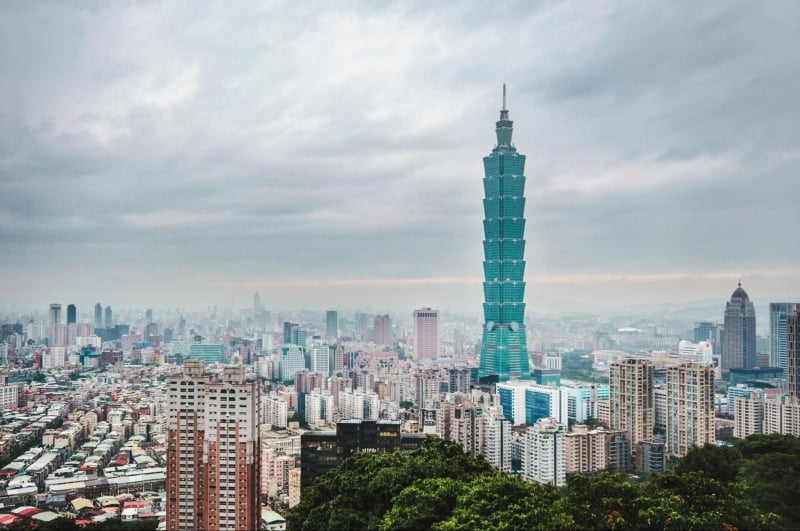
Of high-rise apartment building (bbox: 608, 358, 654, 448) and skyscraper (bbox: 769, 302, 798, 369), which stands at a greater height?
skyscraper (bbox: 769, 302, 798, 369)

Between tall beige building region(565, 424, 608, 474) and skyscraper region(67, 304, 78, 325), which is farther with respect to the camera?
skyscraper region(67, 304, 78, 325)

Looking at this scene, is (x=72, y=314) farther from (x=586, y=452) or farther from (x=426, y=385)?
(x=586, y=452)

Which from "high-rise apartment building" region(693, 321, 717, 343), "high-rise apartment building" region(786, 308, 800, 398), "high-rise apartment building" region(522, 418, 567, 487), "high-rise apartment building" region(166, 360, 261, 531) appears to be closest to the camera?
"high-rise apartment building" region(166, 360, 261, 531)

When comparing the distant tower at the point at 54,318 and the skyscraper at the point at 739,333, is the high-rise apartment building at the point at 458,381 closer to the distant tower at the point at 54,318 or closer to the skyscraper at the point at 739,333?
the skyscraper at the point at 739,333

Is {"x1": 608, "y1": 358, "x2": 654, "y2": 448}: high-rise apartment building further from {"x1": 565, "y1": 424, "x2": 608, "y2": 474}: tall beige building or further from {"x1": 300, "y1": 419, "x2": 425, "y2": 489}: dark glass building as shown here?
{"x1": 300, "y1": 419, "x2": 425, "y2": 489}: dark glass building

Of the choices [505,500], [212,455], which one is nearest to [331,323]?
[212,455]

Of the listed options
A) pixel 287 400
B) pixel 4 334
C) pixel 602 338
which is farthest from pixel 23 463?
pixel 602 338

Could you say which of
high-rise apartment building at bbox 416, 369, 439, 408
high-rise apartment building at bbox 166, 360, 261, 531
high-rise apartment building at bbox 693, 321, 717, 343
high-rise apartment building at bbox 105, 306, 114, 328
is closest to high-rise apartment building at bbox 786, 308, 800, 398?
high-rise apartment building at bbox 416, 369, 439, 408
